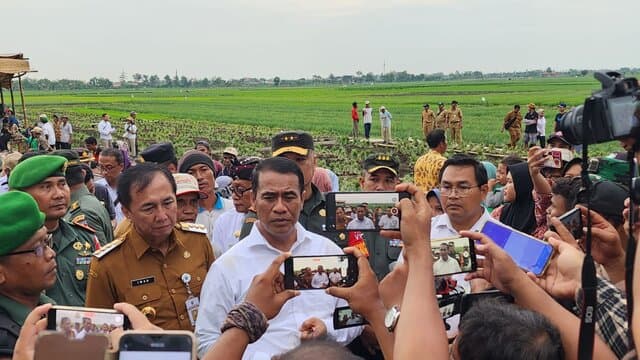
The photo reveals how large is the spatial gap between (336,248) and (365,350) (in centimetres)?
Result: 54

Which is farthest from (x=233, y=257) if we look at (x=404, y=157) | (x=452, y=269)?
(x=404, y=157)

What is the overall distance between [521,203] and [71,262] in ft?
12.2

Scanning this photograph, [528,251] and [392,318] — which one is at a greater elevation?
[528,251]

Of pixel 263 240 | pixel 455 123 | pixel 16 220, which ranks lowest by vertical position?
pixel 455 123

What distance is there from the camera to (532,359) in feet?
5.74

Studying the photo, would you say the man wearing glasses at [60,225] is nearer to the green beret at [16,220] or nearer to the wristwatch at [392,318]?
the green beret at [16,220]

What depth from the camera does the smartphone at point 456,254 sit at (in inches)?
93.0

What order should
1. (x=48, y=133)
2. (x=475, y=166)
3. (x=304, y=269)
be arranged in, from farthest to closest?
(x=48, y=133) < (x=475, y=166) < (x=304, y=269)

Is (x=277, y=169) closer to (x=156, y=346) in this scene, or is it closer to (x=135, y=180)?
(x=135, y=180)

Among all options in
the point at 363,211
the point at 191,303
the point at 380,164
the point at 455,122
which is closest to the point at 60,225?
the point at 191,303

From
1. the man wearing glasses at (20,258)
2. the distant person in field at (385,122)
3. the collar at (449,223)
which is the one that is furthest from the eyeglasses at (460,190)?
the distant person in field at (385,122)

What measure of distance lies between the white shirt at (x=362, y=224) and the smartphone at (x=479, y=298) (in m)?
0.90

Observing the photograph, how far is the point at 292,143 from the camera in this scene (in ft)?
16.1

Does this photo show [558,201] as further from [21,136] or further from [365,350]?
[21,136]
